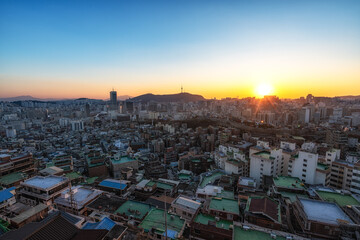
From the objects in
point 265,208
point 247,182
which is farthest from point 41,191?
point 247,182

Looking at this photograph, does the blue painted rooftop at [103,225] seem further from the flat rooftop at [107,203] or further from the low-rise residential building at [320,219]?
the low-rise residential building at [320,219]

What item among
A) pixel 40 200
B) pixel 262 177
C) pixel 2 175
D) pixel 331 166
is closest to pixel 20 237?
pixel 40 200

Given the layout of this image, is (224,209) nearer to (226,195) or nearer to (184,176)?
(226,195)

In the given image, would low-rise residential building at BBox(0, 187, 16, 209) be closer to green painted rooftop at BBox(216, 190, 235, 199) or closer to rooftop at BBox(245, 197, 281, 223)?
green painted rooftop at BBox(216, 190, 235, 199)

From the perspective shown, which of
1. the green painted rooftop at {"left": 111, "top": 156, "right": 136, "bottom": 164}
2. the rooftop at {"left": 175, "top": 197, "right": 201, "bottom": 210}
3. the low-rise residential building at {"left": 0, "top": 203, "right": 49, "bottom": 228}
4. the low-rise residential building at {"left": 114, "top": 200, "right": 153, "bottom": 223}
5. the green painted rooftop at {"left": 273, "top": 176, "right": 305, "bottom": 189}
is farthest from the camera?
the green painted rooftop at {"left": 111, "top": 156, "right": 136, "bottom": 164}

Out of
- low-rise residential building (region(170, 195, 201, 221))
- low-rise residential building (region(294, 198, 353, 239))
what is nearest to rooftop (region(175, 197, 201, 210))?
low-rise residential building (region(170, 195, 201, 221))

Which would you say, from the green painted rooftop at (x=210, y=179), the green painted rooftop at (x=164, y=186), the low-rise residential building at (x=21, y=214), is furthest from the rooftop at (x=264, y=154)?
the low-rise residential building at (x=21, y=214)

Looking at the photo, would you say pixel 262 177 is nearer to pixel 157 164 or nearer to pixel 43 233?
pixel 157 164
